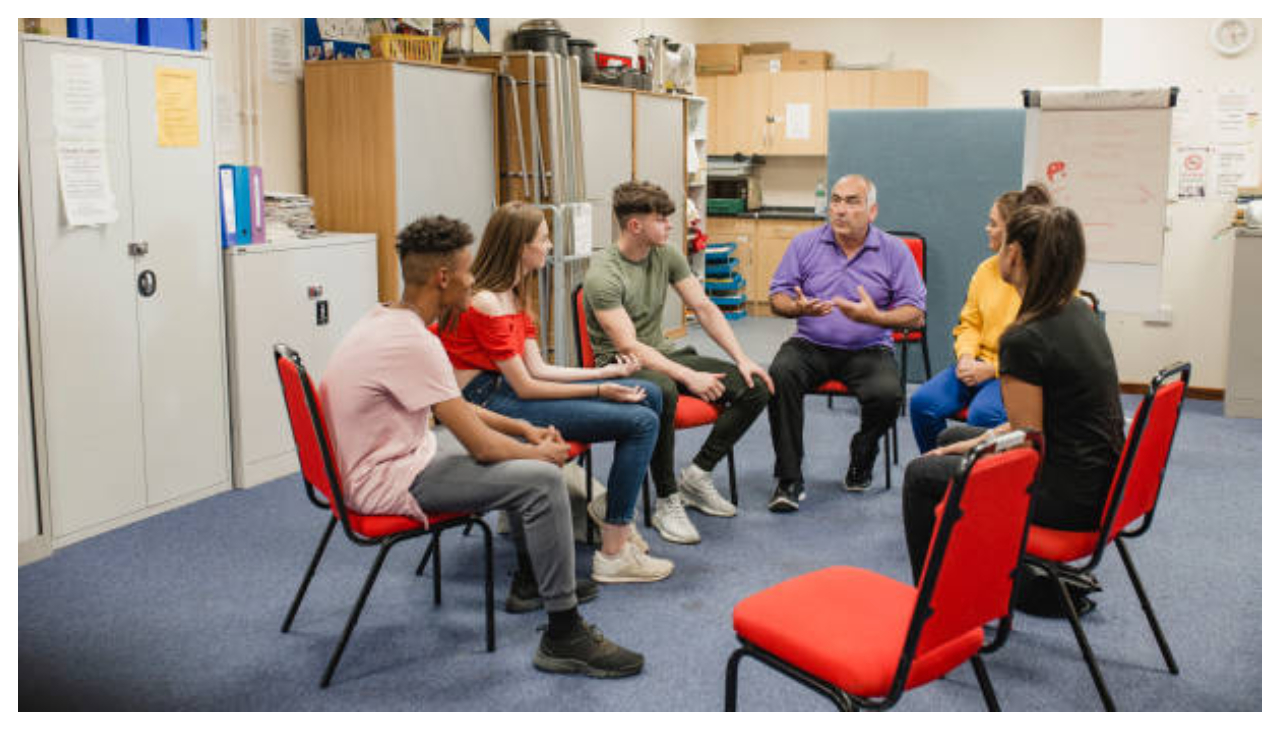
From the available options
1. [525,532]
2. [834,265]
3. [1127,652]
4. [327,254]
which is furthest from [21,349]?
[1127,652]

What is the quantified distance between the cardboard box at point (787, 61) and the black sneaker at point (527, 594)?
20.6ft

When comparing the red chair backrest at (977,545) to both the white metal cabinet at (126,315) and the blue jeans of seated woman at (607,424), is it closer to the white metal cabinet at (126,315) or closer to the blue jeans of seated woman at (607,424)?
the blue jeans of seated woman at (607,424)

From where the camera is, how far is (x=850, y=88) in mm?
8492

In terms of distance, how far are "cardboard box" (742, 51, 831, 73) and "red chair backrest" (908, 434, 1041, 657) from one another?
23.1 feet

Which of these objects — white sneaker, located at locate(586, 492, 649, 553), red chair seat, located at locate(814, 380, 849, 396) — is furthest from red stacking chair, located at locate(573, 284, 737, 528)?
red chair seat, located at locate(814, 380, 849, 396)

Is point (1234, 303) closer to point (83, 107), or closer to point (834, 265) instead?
point (834, 265)

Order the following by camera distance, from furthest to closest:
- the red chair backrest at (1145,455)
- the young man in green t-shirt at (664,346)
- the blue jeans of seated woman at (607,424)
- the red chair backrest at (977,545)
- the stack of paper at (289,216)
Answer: the stack of paper at (289,216)
the young man in green t-shirt at (664,346)
the blue jeans of seated woman at (607,424)
the red chair backrest at (1145,455)
the red chair backrest at (977,545)

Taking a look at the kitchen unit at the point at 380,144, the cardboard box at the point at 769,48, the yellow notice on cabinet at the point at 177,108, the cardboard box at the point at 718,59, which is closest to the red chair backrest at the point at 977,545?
the yellow notice on cabinet at the point at 177,108

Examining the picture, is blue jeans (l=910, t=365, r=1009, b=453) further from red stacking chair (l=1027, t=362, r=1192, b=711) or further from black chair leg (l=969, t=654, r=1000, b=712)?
black chair leg (l=969, t=654, r=1000, b=712)

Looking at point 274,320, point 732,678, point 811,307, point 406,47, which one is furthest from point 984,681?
point 406,47

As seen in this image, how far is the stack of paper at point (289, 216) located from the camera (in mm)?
4441

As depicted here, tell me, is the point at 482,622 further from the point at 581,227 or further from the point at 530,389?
the point at 581,227

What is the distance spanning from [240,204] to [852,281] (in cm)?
227

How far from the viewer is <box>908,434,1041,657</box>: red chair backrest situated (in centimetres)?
177
